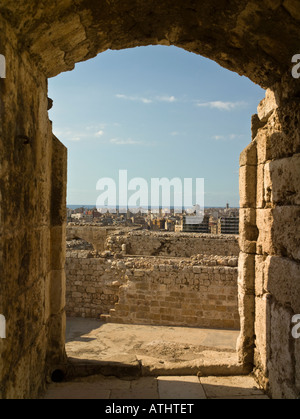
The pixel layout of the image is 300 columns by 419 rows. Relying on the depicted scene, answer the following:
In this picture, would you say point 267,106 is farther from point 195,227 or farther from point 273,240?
point 195,227

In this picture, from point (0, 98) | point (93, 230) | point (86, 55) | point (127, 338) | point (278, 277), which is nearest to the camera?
point (0, 98)

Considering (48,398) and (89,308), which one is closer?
(48,398)

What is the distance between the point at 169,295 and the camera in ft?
29.7

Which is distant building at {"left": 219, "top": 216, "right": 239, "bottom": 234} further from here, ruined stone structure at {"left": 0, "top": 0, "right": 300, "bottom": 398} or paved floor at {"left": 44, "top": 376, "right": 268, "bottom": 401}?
paved floor at {"left": 44, "top": 376, "right": 268, "bottom": 401}

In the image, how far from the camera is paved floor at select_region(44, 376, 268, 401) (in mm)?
3432

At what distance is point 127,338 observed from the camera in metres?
7.84

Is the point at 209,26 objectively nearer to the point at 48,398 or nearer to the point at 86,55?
the point at 86,55

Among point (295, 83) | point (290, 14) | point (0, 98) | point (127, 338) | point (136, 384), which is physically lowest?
point (127, 338)

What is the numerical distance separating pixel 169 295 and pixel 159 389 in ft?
17.9

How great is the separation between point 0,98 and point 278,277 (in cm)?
288

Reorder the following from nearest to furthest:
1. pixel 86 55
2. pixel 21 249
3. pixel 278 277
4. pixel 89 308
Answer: pixel 21 249
pixel 278 277
pixel 86 55
pixel 89 308

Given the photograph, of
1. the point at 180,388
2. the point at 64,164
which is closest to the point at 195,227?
the point at 64,164

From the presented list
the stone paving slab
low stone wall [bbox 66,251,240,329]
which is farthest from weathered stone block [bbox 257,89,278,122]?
low stone wall [bbox 66,251,240,329]
